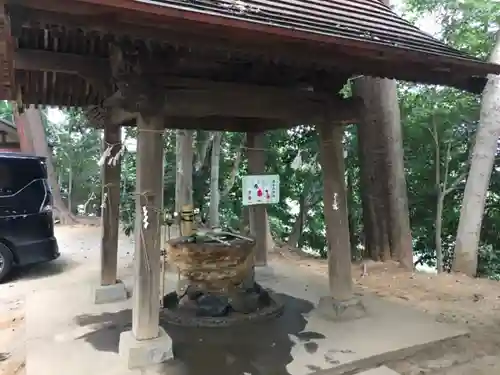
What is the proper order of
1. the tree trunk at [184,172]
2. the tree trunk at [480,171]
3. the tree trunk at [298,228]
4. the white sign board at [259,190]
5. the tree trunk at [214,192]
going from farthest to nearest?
1. the tree trunk at [298,228]
2. the tree trunk at [214,192]
3. the tree trunk at [184,172]
4. the tree trunk at [480,171]
5. the white sign board at [259,190]

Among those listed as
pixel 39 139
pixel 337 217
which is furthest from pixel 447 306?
pixel 39 139

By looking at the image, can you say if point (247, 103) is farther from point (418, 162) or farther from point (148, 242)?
point (418, 162)

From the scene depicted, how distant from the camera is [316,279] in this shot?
6508mm

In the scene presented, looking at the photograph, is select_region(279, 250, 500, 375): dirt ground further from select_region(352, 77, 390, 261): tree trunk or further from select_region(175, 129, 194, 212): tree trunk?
select_region(175, 129, 194, 212): tree trunk

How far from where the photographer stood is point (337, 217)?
15.0 ft

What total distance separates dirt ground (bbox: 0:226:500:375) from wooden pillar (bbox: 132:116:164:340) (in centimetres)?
118

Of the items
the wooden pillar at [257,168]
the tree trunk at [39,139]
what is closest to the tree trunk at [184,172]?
the wooden pillar at [257,168]

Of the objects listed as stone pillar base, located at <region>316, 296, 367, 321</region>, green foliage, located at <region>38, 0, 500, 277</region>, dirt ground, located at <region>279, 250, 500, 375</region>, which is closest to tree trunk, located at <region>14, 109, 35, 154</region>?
green foliage, located at <region>38, 0, 500, 277</region>

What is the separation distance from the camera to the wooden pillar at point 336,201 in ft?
15.0

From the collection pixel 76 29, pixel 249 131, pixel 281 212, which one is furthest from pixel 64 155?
pixel 76 29

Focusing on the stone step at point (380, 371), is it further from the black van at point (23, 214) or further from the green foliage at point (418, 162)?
the black van at point (23, 214)

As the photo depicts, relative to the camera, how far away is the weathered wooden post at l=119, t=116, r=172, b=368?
3639mm

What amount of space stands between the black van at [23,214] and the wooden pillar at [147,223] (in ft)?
14.6

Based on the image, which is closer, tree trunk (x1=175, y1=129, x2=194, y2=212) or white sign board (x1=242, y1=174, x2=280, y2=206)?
white sign board (x1=242, y1=174, x2=280, y2=206)
